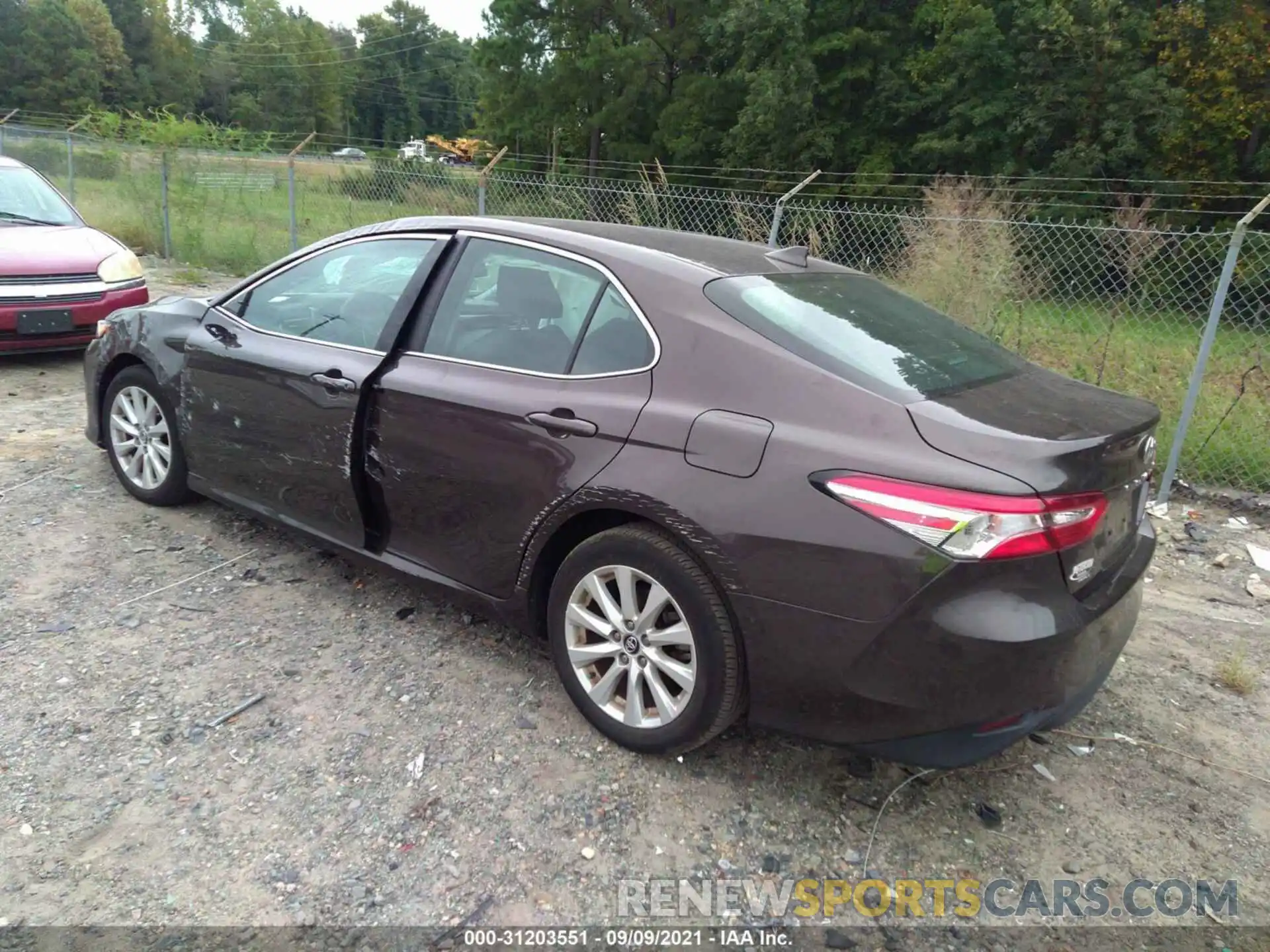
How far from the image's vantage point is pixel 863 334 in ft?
9.11

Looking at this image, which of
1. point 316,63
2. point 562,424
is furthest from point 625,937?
point 316,63

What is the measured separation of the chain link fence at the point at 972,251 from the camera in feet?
20.1

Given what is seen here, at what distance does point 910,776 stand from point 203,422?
10.7 feet

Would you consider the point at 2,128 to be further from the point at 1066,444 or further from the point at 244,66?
the point at 244,66

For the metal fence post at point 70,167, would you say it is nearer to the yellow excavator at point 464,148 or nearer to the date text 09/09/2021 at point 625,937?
the yellow excavator at point 464,148

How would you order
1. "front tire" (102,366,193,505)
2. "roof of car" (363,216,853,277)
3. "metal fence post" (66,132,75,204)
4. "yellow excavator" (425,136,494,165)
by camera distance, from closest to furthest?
"roof of car" (363,216,853,277), "front tire" (102,366,193,505), "metal fence post" (66,132,75,204), "yellow excavator" (425,136,494,165)

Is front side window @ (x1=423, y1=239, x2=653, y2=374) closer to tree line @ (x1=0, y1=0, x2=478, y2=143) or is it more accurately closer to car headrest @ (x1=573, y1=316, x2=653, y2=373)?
car headrest @ (x1=573, y1=316, x2=653, y2=373)

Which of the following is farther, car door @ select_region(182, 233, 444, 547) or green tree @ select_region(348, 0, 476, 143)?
green tree @ select_region(348, 0, 476, 143)

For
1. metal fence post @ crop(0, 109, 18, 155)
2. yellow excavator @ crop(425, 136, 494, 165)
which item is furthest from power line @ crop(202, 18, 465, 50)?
metal fence post @ crop(0, 109, 18, 155)

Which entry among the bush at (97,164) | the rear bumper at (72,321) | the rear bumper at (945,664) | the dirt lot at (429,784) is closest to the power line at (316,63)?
the bush at (97,164)

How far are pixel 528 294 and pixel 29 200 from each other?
669cm

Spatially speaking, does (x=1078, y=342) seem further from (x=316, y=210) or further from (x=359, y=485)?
(x=316, y=210)

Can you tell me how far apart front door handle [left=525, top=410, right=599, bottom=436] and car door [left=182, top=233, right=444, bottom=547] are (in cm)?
85

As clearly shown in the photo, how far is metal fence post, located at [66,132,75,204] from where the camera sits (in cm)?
1492
